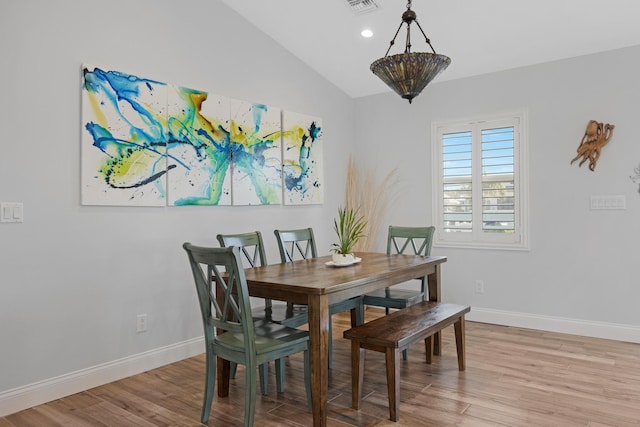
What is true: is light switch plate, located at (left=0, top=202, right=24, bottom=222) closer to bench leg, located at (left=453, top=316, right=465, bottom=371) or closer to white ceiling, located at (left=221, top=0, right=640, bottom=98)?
white ceiling, located at (left=221, top=0, right=640, bottom=98)

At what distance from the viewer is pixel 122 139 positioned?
3.30 metres

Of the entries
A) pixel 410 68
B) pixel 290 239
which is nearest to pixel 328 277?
pixel 290 239

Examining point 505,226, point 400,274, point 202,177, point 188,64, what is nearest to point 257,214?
point 202,177

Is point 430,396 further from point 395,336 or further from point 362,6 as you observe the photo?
point 362,6

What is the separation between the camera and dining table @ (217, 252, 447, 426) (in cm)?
242

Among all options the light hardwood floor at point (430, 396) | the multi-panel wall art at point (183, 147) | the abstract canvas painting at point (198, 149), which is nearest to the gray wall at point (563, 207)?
the light hardwood floor at point (430, 396)

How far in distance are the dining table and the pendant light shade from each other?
3.86ft

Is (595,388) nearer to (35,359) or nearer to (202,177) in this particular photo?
(202,177)

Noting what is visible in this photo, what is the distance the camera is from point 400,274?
3133 millimetres

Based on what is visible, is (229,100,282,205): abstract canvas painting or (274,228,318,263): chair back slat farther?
(229,100,282,205): abstract canvas painting

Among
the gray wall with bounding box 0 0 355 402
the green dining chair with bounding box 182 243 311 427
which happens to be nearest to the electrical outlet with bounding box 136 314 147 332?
the gray wall with bounding box 0 0 355 402

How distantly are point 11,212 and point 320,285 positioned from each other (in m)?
1.91

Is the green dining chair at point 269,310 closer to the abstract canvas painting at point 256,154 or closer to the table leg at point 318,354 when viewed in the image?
the table leg at point 318,354

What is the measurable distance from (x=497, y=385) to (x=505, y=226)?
1.99 metres
